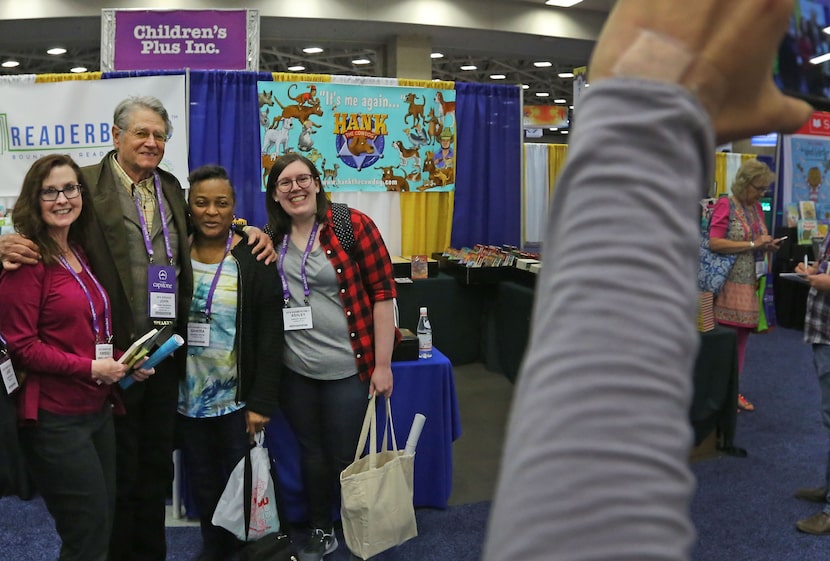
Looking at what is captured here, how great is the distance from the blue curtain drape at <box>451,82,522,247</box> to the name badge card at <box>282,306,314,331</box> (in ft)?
10.7

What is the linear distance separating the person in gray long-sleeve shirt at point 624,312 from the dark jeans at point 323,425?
232cm

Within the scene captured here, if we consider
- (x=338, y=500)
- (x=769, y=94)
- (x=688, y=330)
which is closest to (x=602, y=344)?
(x=688, y=330)

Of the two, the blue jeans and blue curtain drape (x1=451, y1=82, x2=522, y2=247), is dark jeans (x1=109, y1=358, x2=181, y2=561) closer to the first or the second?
the blue jeans

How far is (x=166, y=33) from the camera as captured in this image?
469 centimetres

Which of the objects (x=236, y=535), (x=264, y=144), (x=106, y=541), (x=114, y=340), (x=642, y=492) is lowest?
(x=236, y=535)

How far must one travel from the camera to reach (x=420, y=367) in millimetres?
2859

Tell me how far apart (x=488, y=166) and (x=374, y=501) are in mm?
3693

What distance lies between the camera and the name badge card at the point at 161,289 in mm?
2186

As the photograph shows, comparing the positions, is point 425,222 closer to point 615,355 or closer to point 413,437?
point 413,437

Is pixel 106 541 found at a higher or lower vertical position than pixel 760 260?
lower

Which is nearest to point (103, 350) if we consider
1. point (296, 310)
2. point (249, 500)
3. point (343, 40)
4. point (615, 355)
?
point (296, 310)

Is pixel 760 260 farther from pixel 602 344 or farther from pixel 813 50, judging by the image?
pixel 602 344

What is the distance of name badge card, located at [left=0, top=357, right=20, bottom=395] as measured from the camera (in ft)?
5.91

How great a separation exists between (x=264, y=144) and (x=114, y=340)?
315cm
